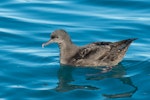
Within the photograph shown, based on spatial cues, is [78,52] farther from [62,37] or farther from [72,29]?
[72,29]

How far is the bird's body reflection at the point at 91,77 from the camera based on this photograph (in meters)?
12.0

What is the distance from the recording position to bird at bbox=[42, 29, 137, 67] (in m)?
13.4

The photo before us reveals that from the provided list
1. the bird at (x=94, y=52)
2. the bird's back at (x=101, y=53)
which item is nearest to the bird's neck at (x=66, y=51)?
the bird at (x=94, y=52)

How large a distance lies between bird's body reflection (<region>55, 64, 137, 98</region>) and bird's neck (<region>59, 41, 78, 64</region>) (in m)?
0.21

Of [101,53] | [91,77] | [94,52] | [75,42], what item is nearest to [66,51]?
[94,52]

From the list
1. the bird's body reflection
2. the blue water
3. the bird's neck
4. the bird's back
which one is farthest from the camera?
the bird's neck

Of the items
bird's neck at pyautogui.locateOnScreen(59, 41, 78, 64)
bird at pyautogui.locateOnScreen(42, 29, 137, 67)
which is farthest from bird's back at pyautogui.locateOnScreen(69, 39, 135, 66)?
bird's neck at pyautogui.locateOnScreen(59, 41, 78, 64)

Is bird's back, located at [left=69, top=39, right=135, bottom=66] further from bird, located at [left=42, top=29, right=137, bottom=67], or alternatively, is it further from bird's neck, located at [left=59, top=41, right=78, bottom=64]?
bird's neck, located at [left=59, top=41, right=78, bottom=64]

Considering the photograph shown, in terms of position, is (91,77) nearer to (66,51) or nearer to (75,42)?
(66,51)

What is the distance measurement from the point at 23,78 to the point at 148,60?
Answer: 9.55ft

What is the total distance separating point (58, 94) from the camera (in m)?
11.7

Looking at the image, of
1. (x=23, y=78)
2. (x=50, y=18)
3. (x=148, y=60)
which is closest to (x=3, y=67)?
(x=23, y=78)

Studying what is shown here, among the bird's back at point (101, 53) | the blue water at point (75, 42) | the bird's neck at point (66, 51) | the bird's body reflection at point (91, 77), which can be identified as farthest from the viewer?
the bird's neck at point (66, 51)

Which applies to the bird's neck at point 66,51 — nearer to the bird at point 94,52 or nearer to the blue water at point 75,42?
the bird at point 94,52
